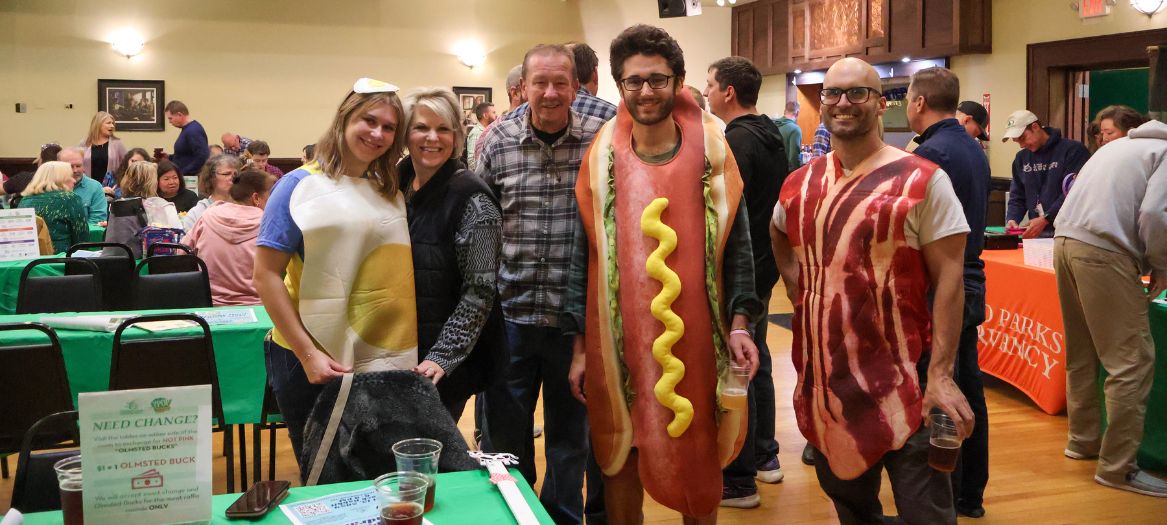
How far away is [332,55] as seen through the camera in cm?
1264

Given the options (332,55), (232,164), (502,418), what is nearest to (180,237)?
(232,164)

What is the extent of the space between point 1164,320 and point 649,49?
282cm

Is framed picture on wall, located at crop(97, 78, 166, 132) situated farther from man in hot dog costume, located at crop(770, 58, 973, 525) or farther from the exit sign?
man in hot dog costume, located at crop(770, 58, 973, 525)

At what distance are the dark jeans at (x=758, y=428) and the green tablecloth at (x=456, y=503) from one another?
5.56 feet

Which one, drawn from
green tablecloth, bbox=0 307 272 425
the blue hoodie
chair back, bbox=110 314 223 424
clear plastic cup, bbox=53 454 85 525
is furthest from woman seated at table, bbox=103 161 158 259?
the blue hoodie

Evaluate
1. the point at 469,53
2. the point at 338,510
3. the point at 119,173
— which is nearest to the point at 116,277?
the point at 119,173

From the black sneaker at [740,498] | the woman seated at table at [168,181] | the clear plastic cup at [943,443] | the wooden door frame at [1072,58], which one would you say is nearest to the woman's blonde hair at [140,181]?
the woman seated at table at [168,181]

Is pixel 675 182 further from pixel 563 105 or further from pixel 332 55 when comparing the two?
pixel 332 55

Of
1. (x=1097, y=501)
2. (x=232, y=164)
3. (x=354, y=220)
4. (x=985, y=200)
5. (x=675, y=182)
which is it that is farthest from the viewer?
(x=232, y=164)

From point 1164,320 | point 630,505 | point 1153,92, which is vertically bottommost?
point 630,505

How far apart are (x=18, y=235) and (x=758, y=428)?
4.10m

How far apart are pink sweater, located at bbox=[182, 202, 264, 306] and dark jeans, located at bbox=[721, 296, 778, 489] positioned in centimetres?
229

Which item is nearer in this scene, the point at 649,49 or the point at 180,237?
the point at 649,49

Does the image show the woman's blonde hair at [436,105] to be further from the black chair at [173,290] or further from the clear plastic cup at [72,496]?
the black chair at [173,290]
